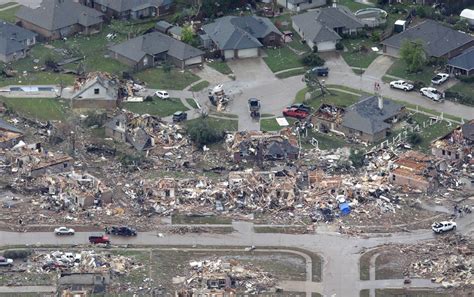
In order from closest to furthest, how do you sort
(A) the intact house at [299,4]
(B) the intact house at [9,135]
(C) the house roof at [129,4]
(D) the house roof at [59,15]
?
1. (B) the intact house at [9,135]
2. (D) the house roof at [59,15]
3. (C) the house roof at [129,4]
4. (A) the intact house at [299,4]

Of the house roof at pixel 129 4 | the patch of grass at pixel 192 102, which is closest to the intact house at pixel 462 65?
the patch of grass at pixel 192 102

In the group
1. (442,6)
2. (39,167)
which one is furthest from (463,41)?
(39,167)

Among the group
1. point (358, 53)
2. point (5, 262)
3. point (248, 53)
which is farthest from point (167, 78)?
point (5, 262)

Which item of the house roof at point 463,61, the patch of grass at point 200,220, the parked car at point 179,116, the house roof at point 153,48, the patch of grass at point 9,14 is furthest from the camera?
the patch of grass at point 9,14

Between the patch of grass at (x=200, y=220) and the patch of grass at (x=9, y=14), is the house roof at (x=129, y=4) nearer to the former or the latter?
the patch of grass at (x=9, y=14)

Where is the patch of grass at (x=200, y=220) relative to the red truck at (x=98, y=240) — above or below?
above

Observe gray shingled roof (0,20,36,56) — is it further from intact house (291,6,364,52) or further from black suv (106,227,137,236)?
black suv (106,227,137,236)

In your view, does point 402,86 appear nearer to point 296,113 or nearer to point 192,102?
point 296,113
